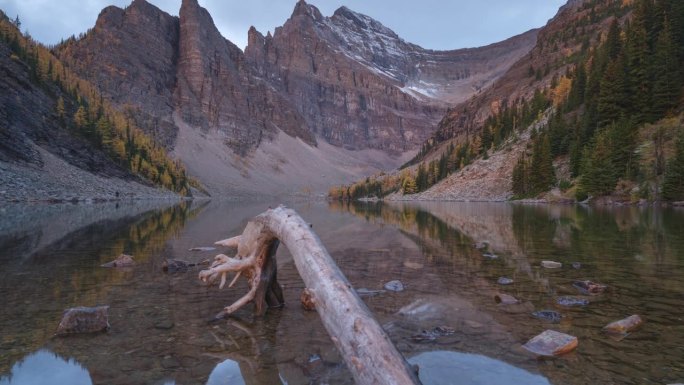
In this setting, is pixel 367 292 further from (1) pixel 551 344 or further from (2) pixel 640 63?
(2) pixel 640 63

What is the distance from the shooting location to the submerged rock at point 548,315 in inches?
277

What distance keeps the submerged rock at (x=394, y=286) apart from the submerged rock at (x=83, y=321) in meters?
5.96

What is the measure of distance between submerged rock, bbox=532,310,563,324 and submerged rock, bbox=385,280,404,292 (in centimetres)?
317

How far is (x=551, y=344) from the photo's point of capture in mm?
5730

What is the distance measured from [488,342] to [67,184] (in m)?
80.4

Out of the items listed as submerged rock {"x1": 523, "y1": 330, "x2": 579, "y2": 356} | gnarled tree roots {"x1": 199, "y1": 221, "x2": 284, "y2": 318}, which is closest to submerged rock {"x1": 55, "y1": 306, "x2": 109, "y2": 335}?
gnarled tree roots {"x1": 199, "y1": 221, "x2": 284, "y2": 318}

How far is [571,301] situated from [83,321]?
29.5ft

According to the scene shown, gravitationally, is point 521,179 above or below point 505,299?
above

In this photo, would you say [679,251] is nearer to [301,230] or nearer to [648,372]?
[648,372]

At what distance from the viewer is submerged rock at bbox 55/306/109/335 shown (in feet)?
21.4

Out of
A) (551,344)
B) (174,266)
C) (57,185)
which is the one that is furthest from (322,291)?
(57,185)

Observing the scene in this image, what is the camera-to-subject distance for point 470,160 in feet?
358

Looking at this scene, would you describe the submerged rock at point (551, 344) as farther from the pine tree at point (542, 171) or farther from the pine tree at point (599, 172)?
the pine tree at point (542, 171)

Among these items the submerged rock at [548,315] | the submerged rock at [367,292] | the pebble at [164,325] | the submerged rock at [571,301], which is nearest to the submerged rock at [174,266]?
the pebble at [164,325]
